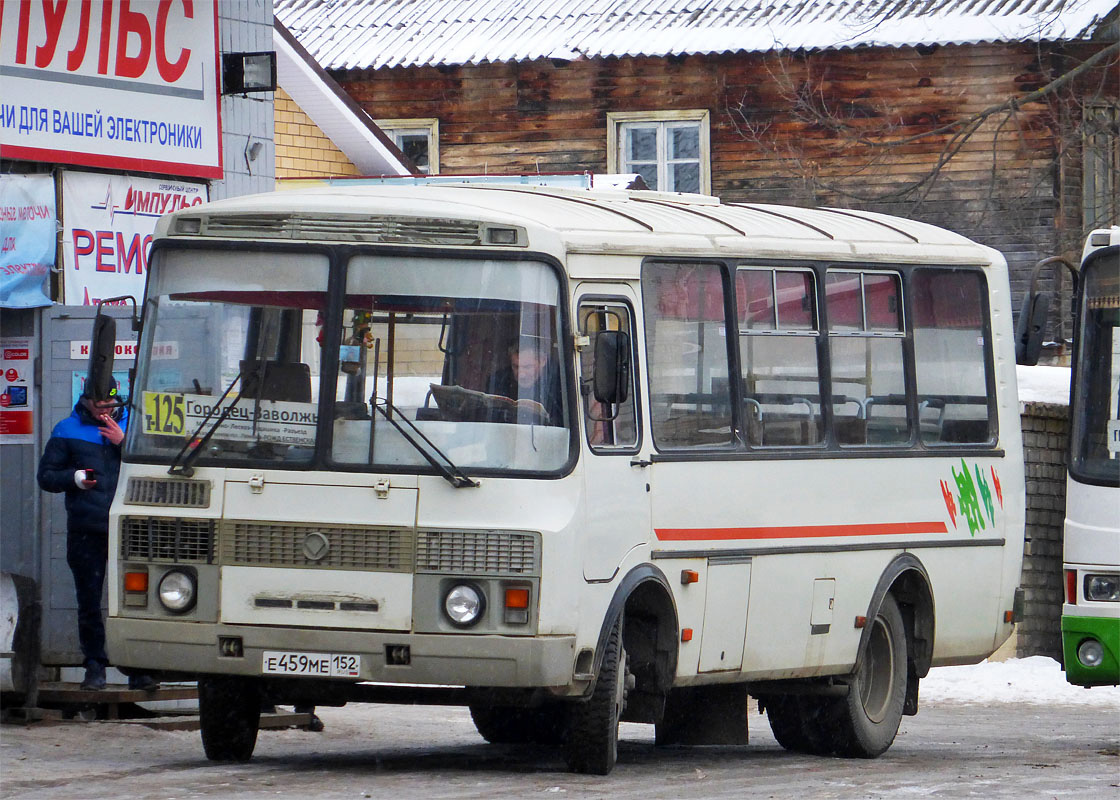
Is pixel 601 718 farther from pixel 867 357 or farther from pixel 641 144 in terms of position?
pixel 641 144

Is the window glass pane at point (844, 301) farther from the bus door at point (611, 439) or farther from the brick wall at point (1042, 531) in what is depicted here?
the brick wall at point (1042, 531)

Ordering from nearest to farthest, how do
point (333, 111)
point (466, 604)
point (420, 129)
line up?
point (466, 604) → point (333, 111) → point (420, 129)

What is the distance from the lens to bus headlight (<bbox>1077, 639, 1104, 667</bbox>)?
453 inches

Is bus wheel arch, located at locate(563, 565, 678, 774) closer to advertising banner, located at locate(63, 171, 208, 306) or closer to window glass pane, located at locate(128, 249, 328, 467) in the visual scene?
window glass pane, located at locate(128, 249, 328, 467)

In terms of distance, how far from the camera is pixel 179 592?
9.12 metres

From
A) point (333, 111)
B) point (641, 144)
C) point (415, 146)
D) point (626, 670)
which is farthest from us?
point (415, 146)

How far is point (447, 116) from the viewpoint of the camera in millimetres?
30281

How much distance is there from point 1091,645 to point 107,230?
→ 6049mm

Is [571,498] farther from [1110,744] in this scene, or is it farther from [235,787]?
[1110,744]

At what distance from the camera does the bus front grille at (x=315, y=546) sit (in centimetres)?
887

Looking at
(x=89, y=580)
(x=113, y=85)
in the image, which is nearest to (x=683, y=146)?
(x=113, y=85)

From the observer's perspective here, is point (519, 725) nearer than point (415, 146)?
Yes

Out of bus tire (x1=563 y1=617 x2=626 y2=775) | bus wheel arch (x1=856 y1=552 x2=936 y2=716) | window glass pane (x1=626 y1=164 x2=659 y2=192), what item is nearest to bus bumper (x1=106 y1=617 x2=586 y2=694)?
bus tire (x1=563 y1=617 x2=626 y2=775)

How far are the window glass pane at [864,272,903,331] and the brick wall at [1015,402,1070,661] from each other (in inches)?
125
